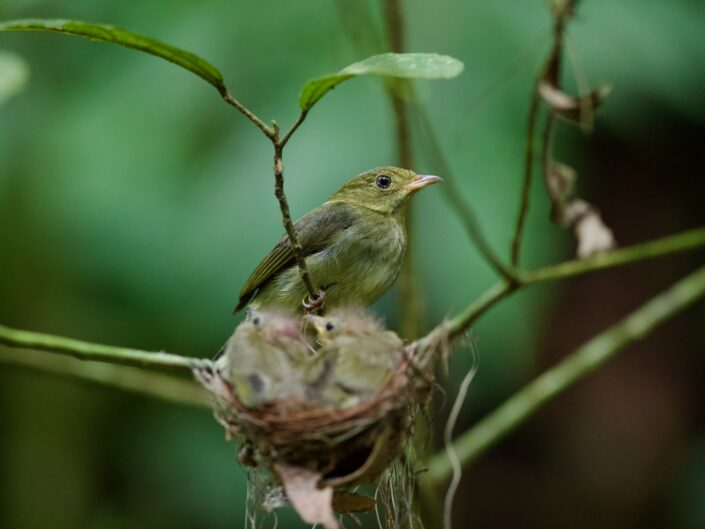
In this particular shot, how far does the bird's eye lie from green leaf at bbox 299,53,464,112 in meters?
1.92

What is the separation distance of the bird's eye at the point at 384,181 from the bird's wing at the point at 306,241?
0.18 meters

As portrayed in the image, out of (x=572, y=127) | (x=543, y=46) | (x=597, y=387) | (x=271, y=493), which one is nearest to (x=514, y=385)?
(x=597, y=387)

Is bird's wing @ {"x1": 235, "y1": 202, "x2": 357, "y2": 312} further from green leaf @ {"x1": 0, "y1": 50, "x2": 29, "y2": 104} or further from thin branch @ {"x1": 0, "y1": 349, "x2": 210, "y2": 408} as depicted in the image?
green leaf @ {"x1": 0, "y1": 50, "x2": 29, "y2": 104}

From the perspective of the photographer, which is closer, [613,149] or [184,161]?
[184,161]

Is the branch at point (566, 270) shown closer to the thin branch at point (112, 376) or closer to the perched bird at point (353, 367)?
the perched bird at point (353, 367)

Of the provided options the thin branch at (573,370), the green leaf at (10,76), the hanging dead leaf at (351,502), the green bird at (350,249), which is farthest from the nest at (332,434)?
the thin branch at (573,370)

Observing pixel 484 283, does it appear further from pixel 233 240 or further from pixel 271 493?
pixel 271 493

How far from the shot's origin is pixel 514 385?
20.8ft

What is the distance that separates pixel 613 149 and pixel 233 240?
135 inches

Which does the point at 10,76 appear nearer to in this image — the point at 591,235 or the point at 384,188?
the point at 384,188

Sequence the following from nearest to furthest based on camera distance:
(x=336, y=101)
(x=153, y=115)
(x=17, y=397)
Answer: (x=336, y=101)
(x=153, y=115)
(x=17, y=397)

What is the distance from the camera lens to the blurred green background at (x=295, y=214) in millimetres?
4629

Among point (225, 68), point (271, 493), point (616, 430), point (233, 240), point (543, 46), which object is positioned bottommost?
point (271, 493)

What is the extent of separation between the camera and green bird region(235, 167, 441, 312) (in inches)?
170
